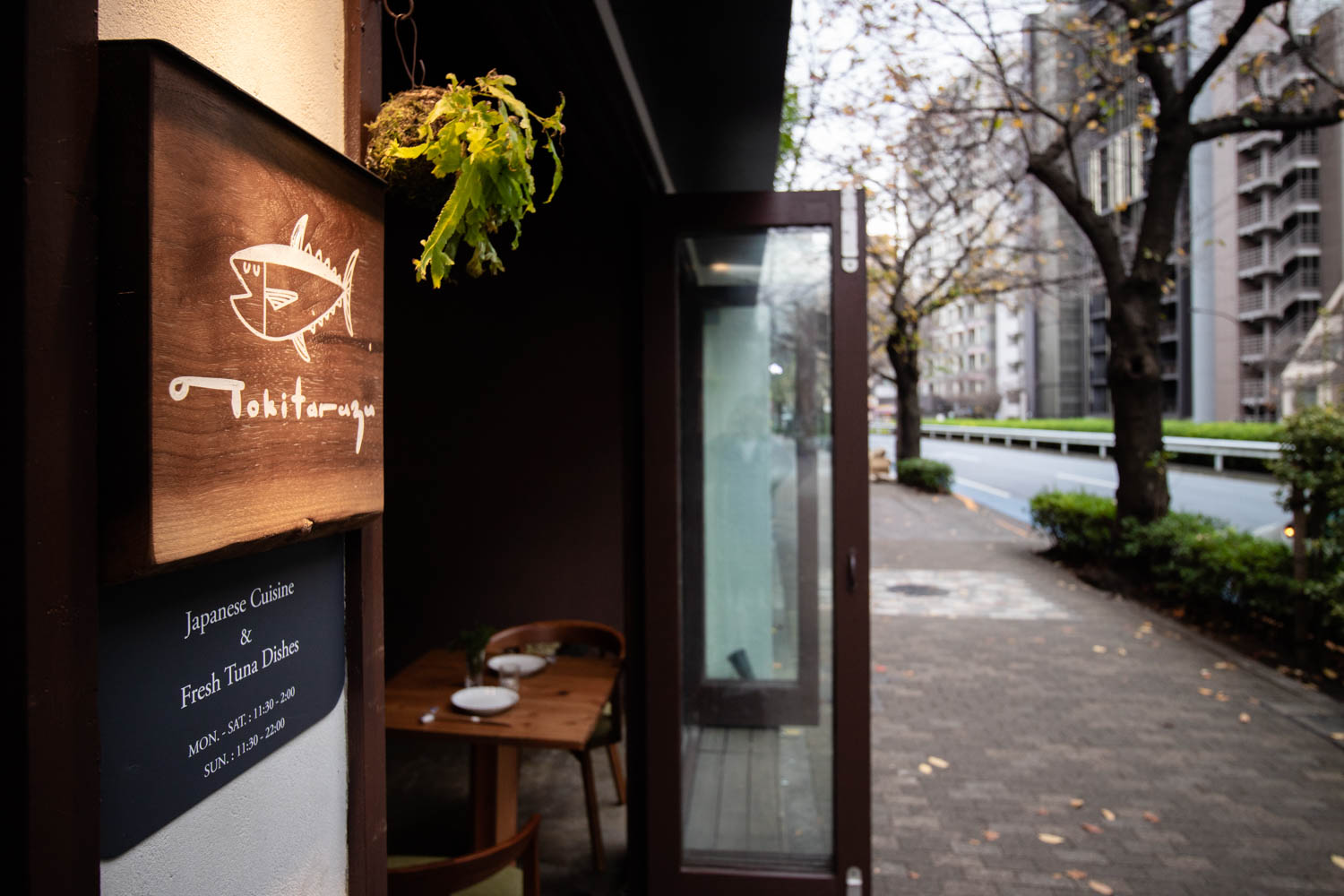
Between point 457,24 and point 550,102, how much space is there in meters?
2.06

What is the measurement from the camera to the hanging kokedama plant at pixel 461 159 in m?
1.13

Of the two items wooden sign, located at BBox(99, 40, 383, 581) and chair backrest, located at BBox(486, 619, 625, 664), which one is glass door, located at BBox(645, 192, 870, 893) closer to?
chair backrest, located at BBox(486, 619, 625, 664)

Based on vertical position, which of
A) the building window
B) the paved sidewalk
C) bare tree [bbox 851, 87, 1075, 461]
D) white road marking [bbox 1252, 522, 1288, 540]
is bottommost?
the paved sidewalk

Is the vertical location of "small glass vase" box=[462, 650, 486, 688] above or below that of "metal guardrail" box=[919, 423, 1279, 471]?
below

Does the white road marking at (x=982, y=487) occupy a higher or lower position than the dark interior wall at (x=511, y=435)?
lower

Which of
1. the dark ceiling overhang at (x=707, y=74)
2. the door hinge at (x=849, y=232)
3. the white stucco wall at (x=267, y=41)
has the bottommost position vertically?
the white stucco wall at (x=267, y=41)

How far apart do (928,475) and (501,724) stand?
16.5 meters

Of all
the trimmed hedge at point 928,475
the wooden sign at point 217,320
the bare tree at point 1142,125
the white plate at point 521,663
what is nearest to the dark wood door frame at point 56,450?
the wooden sign at point 217,320

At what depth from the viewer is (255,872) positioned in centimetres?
118

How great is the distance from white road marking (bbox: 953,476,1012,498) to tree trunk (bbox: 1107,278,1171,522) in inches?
414

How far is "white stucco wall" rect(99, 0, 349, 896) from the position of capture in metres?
0.99

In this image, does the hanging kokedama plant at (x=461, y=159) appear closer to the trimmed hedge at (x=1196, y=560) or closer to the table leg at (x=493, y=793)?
the table leg at (x=493, y=793)

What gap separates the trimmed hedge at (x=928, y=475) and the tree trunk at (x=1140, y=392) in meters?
9.70

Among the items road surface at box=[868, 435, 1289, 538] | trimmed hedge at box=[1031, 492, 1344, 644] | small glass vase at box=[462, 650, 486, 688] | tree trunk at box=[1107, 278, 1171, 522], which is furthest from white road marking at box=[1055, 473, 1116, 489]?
small glass vase at box=[462, 650, 486, 688]
